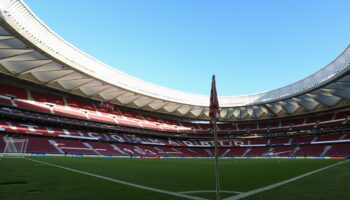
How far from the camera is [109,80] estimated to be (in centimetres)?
3712

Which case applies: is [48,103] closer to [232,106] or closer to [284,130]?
[232,106]

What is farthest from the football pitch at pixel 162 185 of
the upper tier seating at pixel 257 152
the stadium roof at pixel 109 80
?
the upper tier seating at pixel 257 152

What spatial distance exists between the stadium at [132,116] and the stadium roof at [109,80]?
0.15 meters

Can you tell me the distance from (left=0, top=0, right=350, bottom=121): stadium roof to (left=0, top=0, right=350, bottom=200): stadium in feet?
0.50

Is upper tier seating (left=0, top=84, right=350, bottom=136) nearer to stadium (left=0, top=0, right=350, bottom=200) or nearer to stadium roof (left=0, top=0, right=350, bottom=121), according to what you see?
stadium (left=0, top=0, right=350, bottom=200)

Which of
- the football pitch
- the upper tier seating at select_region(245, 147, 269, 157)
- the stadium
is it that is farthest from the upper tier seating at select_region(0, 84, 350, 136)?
the football pitch

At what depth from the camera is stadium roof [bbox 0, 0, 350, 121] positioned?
2509 centimetres

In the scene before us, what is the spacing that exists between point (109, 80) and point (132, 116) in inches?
742

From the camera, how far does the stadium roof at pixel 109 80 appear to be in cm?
2509

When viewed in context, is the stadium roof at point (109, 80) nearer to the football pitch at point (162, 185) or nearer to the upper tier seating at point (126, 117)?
the upper tier seating at point (126, 117)

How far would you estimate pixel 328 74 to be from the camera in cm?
3634

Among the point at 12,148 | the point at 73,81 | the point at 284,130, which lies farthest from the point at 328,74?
the point at 12,148

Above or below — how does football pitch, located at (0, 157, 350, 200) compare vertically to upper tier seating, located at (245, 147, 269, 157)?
above

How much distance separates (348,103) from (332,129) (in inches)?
262
